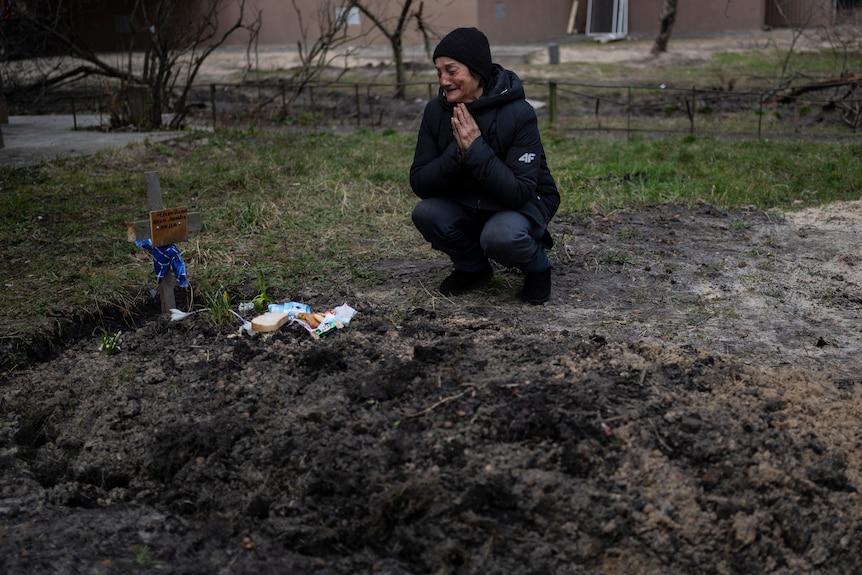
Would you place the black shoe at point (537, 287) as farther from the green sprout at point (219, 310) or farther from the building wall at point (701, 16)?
the building wall at point (701, 16)

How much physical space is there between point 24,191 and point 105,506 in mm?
4837

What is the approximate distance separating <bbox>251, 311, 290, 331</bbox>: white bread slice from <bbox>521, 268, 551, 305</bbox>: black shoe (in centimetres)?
124

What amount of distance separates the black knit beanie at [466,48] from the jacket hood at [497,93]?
0.54 feet

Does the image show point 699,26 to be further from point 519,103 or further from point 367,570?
point 367,570

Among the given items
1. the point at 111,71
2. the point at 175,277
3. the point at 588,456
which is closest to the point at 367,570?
the point at 588,456

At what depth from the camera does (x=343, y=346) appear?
3.88 meters

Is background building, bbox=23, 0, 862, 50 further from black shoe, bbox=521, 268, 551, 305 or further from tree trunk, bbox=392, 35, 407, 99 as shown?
black shoe, bbox=521, 268, 551, 305

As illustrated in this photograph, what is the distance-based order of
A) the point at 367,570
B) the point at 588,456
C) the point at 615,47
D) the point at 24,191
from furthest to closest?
1. the point at 615,47
2. the point at 24,191
3. the point at 588,456
4. the point at 367,570

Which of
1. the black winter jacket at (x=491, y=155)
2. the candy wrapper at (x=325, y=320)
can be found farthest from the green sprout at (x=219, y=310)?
the black winter jacket at (x=491, y=155)

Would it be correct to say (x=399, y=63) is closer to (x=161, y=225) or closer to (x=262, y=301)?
(x=262, y=301)

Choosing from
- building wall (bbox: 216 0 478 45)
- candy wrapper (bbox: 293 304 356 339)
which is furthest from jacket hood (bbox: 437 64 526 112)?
building wall (bbox: 216 0 478 45)

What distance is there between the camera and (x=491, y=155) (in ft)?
13.9

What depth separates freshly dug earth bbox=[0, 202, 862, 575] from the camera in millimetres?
2719

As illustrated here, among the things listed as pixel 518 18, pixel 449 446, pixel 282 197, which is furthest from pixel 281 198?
pixel 518 18
